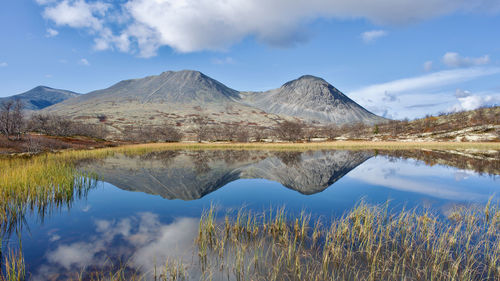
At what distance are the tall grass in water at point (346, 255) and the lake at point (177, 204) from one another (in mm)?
1254

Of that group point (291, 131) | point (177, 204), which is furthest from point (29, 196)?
point (291, 131)

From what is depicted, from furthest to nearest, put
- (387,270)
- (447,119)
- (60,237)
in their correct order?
(447,119) < (60,237) < (387,270)

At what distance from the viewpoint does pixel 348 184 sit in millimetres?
18281

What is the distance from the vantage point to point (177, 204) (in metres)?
13.1

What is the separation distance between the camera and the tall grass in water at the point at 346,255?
17.9 feet

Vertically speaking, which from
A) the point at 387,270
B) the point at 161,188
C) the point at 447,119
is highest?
the point at 447,119

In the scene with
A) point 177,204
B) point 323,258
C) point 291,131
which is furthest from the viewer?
point 291,131

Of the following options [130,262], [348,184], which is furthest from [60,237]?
[348,184]

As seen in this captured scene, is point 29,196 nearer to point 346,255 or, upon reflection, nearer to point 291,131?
point 346,255

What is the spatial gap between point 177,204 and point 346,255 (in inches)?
374

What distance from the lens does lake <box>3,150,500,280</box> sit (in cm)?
690

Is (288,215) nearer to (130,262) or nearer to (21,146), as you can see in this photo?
(130,262)

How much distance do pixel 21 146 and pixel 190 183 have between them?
106ft

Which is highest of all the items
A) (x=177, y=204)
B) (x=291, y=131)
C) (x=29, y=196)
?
(x=291, y=131)
